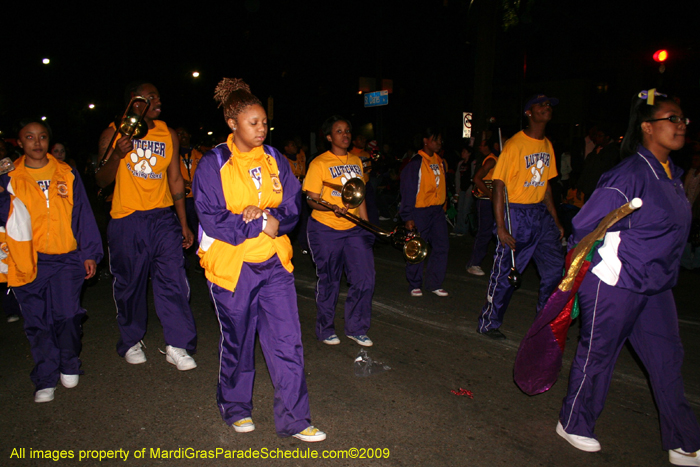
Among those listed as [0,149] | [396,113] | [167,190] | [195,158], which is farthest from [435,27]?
[167,190]

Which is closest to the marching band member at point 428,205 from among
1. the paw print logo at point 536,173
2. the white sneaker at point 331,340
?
the paw print logo at point 536,173

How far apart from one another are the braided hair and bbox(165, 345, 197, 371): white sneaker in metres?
2.27

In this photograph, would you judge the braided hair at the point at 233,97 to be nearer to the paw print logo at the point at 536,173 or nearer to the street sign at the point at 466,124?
the paw print logo at the point at 536,173

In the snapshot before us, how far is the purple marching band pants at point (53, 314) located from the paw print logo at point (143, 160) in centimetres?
84

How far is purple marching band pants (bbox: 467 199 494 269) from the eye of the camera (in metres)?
7.93

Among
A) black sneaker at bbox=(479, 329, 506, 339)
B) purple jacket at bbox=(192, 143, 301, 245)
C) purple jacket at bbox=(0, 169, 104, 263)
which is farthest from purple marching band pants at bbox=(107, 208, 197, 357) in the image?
black sneaker at bbox=(479, 329, 506, 339)

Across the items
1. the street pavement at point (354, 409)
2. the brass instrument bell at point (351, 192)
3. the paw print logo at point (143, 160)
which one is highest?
the paw print logo at point (143, 160)

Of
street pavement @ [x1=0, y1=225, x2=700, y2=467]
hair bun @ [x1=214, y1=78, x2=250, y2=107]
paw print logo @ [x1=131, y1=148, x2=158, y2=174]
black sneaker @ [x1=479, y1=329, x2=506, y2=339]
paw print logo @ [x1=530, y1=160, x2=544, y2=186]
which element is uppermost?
hair bun @ [x1=214, y1=78, x2=250, y2=107]

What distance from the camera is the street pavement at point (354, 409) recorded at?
10.1 feet

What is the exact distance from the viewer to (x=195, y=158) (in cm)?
974

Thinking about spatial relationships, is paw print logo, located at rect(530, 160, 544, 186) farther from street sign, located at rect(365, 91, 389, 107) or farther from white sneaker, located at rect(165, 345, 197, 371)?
street sign, located at rect(365, 91, 389, 107)

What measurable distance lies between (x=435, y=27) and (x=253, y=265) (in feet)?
87.4

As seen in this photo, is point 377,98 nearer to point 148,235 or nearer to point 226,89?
point 148,235

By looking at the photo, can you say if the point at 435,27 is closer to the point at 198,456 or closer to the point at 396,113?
the point at 396,113
